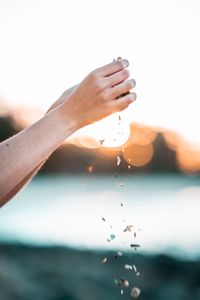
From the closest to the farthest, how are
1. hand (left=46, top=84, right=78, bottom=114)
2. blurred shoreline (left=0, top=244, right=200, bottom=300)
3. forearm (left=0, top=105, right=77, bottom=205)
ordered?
forearm (left=0, top=105, right=77, bottom=205) < hand (left=46, top=84, right=78, bottom=114) < blurred shoreline (left=0, top=244, right=200, bottom=300)

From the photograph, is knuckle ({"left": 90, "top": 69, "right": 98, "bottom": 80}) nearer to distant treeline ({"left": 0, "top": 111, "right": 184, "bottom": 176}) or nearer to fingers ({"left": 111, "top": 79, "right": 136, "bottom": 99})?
fingers ({"left": 111, "top": 79, "right": 136, "bottom": 99})

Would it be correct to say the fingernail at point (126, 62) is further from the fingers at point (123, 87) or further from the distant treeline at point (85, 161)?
the distant treeline at point (85, 161)

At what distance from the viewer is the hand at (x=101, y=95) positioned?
2986 mm

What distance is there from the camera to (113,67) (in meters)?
2.97

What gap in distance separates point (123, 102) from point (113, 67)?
158mm

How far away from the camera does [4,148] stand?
2.88 m

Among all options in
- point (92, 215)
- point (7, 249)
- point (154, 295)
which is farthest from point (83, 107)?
point (92, 215)

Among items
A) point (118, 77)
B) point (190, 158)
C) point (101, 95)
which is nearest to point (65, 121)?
point (101, 95)

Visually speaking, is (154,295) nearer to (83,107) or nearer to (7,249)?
(7,249)

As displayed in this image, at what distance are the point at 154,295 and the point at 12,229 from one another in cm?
823

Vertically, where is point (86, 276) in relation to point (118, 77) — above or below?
below

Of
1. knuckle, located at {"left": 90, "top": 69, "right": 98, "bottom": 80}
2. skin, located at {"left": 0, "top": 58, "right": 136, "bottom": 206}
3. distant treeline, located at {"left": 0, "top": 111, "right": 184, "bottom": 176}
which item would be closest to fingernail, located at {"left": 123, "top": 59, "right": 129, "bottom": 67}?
skin, located at {"left": 0, "top": 58, "right": 136, "bottom": 206}

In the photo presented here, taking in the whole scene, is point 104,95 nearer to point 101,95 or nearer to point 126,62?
point 101,95

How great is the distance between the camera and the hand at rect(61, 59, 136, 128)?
9.80ft
